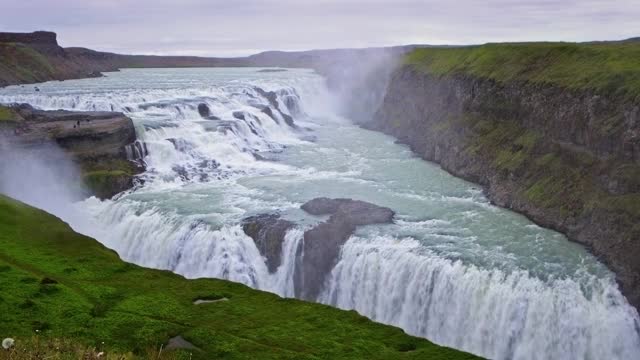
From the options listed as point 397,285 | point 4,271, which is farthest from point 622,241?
point 4,271

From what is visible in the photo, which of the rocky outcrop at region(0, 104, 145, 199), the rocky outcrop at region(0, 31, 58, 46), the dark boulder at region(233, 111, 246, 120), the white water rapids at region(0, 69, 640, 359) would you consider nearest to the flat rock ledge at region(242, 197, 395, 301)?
the white water rapids at region(0, 69, 640, 359)

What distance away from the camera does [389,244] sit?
26500 mm

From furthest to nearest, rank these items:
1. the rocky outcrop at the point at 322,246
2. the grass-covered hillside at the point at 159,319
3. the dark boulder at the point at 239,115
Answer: the dark boulder at the point at 239,115, the rocky outcrop at the point at 322,246, the grass-covered hillside at the point at 159,319

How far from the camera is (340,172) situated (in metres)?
40.8

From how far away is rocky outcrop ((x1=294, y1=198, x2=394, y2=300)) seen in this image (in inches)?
1062

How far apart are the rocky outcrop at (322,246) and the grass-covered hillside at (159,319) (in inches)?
331

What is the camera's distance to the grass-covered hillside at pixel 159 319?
46.4 ft

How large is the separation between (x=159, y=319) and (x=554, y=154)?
76.0 ft

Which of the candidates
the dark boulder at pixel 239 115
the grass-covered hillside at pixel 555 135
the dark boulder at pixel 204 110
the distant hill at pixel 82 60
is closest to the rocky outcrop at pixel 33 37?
the distant hill at pixel 82 60

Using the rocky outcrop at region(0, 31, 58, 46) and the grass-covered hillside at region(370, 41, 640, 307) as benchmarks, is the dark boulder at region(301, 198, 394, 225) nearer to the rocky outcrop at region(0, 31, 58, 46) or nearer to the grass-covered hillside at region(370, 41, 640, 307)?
the grass-covered hillside at region(370, 41, 640, 307)

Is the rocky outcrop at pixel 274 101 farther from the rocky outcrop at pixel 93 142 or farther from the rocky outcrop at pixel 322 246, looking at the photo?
the rocky outcrop at pixel 322 246

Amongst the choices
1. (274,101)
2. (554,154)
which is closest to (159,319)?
(554,154)

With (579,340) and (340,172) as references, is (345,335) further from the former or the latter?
(340,172)

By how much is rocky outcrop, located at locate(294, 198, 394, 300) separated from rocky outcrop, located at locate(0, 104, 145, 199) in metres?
14.5
